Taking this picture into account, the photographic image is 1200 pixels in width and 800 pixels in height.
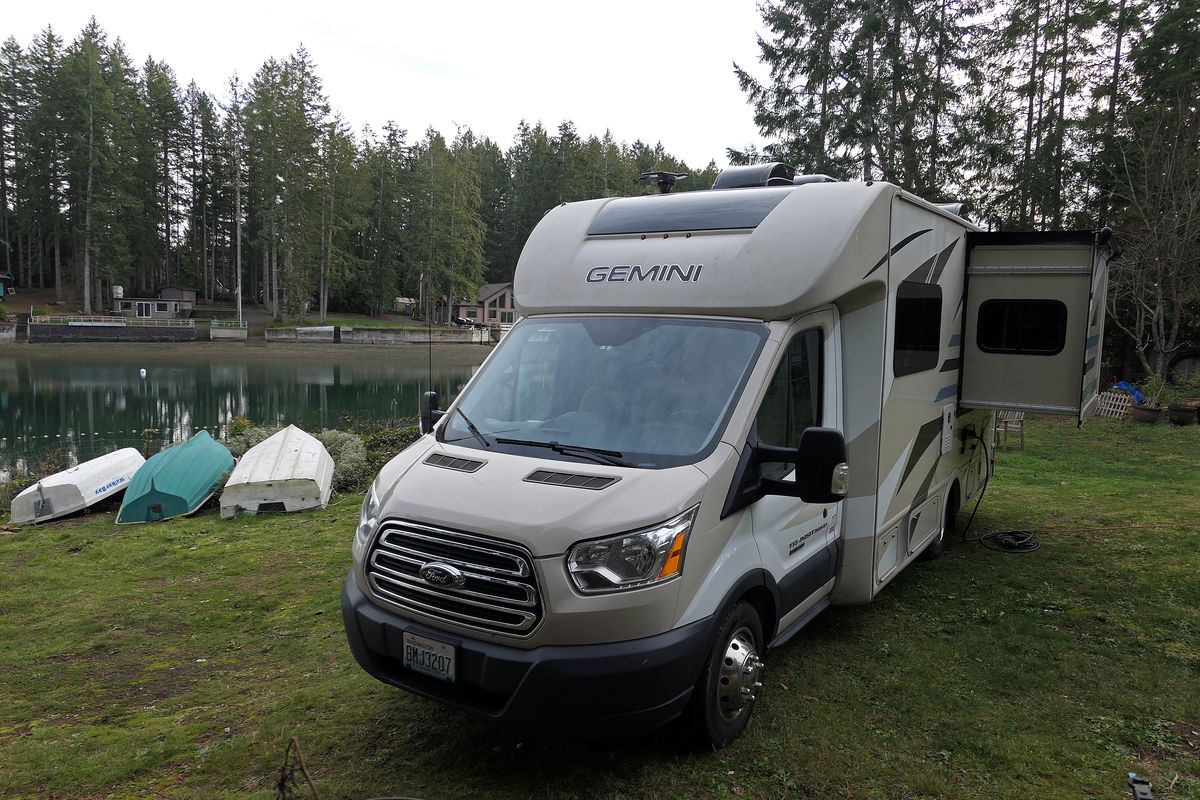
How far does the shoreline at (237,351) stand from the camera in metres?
44.7

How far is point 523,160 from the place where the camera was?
271 feet

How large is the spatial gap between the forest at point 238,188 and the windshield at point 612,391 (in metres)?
60.7

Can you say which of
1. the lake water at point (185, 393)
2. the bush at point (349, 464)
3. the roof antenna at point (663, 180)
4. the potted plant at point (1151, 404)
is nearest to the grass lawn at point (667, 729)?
the roof antenna at point (663, 180)

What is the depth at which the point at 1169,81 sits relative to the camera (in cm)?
2384

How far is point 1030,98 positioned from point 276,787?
1354 inches

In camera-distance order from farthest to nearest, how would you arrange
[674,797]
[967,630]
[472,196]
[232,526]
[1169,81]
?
[472,196], [1169,81], [232,526], [967,630], [674,797]

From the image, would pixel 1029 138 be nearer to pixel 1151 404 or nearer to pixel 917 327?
pixel 1151 404

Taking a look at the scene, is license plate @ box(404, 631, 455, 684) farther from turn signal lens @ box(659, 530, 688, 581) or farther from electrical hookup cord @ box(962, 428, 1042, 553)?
electrical hookup cord @ box(962, 428, 1042, 553)

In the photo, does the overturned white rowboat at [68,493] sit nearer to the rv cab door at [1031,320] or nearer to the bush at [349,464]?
the bush at [349,464]

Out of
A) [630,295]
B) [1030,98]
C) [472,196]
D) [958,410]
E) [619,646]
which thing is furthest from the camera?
[472,196]

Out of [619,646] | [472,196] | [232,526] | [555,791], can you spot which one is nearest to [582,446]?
[619,646]

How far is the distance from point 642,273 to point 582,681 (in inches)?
94.4

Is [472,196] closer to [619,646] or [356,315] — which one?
[356,315]

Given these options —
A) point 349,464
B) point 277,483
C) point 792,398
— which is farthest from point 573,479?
point 349,464
